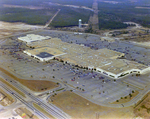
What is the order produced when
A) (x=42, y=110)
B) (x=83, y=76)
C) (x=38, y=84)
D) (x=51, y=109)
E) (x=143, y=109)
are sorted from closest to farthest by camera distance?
(x=42, y=110)
(x=51, y=109)
(x=143, y=109)
(x=38, y=84)
(x=83, y=76)

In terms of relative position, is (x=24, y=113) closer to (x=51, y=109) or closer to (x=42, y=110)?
(x=42, y=110)

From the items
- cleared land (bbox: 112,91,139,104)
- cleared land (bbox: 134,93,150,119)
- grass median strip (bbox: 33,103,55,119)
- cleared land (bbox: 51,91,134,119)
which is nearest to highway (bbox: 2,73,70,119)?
grass median strip (bbox: 33,103,55,119)

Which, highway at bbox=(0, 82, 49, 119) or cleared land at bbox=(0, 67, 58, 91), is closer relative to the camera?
highway at bbox=(0, 82, 49, 119)

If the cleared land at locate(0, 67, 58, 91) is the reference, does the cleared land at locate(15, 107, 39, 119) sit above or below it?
below

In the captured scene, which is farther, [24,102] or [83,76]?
[83,76]

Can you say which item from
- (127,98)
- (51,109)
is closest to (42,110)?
(51,109)

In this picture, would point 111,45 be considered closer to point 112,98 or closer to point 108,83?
point 108,83

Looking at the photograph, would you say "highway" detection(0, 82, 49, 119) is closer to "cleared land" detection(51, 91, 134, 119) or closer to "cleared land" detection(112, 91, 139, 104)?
"cleared land" detection(51, 91, 134, 119)

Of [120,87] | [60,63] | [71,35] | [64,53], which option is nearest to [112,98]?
[120,87]
